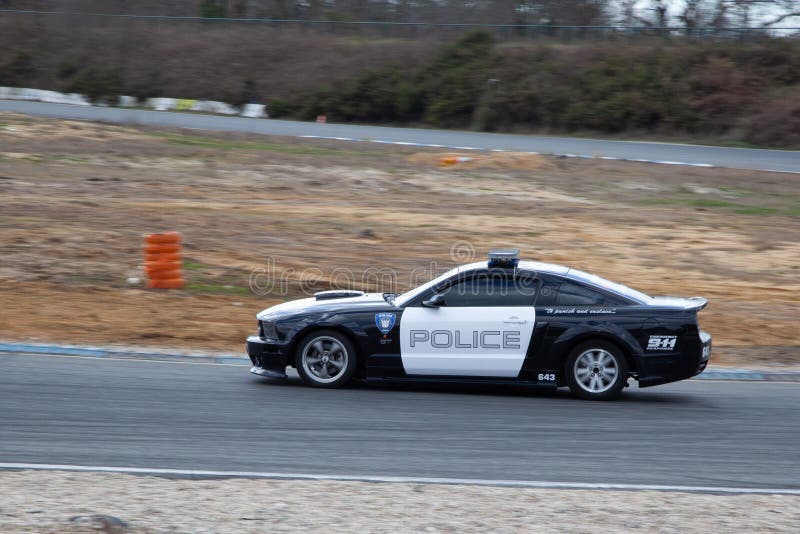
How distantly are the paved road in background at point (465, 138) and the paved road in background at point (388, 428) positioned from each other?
21446mm

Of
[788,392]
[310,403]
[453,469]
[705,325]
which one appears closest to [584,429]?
[453,469]

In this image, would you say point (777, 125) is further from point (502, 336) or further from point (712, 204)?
point (502, 336)

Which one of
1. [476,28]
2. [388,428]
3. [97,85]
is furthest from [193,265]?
[476,28]

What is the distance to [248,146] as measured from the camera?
30016mm

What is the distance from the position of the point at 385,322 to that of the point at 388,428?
167 centimetres

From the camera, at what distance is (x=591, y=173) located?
27.2m

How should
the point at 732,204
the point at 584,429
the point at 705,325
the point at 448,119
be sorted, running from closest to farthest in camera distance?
the point at 584,429
the point at 705,325
the point at 732,204
the point at 448,119

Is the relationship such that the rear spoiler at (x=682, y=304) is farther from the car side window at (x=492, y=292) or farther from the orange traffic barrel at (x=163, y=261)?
the orange traffic barrel at (x=163, y=261)

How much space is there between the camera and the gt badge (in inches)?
396

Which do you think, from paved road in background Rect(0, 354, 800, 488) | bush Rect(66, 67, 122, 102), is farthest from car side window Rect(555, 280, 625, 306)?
bush Rect(66, 67, 122, 102)

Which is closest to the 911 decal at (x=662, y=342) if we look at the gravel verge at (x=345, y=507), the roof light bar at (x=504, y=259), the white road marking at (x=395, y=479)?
the roof light bar at (x=504, y=259)

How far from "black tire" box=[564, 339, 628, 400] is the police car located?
1 cm

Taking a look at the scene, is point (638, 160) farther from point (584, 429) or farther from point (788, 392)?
point (584, 429)

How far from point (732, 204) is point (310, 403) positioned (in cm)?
1669
